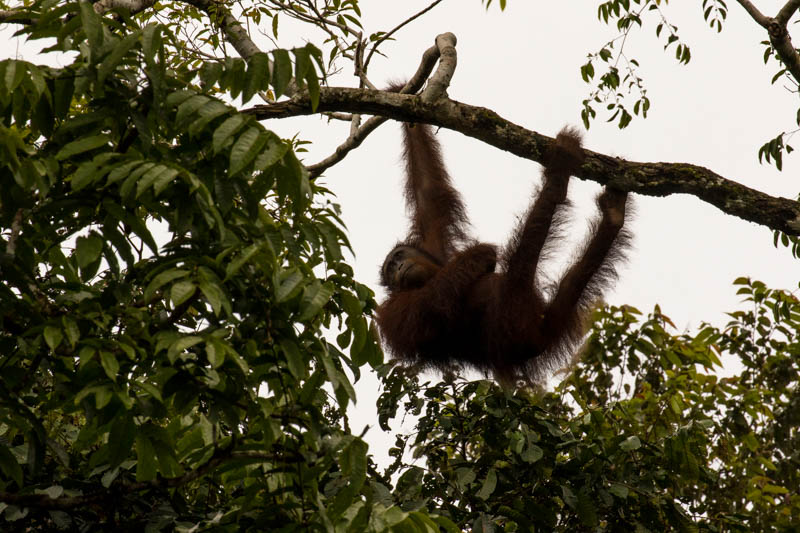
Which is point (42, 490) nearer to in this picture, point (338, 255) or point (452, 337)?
point (338, 255)

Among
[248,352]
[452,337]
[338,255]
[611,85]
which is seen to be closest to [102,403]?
[248,352]

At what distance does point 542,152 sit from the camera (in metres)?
4.33

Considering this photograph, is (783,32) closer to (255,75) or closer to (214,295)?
(255,75)

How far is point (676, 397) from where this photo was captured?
16.9 feet

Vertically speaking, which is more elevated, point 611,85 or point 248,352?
point 611,85

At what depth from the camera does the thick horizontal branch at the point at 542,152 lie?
401 centimetres

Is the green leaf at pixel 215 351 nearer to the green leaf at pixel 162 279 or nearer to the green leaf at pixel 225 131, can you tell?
the green leaf at pixel 162 279

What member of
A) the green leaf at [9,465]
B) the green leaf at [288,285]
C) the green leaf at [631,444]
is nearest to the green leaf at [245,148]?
the green leaf at [288,285]

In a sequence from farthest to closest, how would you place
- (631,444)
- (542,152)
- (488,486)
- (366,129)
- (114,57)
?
(366,129) → (542,152) → (631,444) → (488,486) → (114,57)

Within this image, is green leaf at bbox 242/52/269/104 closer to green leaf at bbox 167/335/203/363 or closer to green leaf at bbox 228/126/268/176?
green leaf at bbox 228/126/268/176

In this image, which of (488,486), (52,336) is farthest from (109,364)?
(488,486)

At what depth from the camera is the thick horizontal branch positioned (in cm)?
401

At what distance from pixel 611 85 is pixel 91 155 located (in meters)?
4.47

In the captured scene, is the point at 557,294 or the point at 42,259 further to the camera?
the point at 557,294
